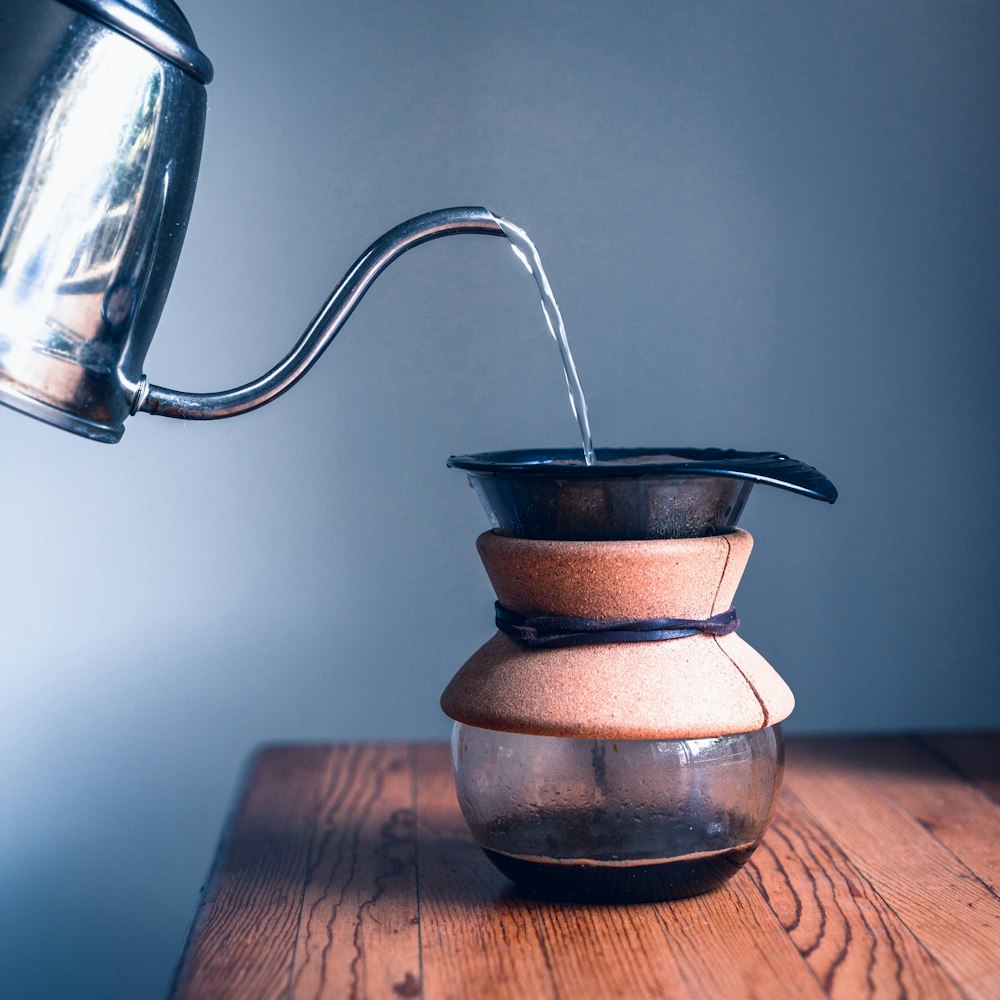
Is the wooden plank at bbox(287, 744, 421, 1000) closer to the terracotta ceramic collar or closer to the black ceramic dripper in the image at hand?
the terracotta ceramic collar

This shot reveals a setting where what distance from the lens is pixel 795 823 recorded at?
2.86 feet

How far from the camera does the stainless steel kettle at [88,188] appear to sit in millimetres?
563

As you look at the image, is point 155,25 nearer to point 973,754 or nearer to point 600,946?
point 600,946

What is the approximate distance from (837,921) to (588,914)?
14 centimetres

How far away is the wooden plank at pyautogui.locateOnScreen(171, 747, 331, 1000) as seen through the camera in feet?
2.05

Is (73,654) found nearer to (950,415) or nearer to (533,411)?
(533,411)

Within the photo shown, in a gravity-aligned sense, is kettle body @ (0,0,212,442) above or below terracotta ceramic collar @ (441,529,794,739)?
above

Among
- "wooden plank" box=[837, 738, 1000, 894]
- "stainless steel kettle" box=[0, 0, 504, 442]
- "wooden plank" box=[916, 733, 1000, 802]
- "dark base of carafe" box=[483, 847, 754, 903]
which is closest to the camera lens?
"stainless steel kettle" box=[0, 0, 504, 442]

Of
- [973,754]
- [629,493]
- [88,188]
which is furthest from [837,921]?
[88,188]

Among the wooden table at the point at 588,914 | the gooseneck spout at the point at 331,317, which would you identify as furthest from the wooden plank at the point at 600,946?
the gooseneck spout at the point at 331,317

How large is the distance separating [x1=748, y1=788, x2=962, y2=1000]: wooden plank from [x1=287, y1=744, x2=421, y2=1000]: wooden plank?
8.6 inches

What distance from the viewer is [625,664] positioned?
0.65 meters

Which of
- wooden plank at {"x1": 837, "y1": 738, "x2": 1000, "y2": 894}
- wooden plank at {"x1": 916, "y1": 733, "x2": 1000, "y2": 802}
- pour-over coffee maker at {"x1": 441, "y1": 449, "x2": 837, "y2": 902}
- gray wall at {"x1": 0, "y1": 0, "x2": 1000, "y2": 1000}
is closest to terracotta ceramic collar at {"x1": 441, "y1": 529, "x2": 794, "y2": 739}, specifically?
pour-over coffee maker at {"x1": 441, "y1": 449, "x2": 837, "y2": 902}

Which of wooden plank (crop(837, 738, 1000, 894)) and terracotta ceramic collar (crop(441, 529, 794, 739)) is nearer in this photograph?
terracotta ceramic collar (crop(441, 529, 794, 739))
